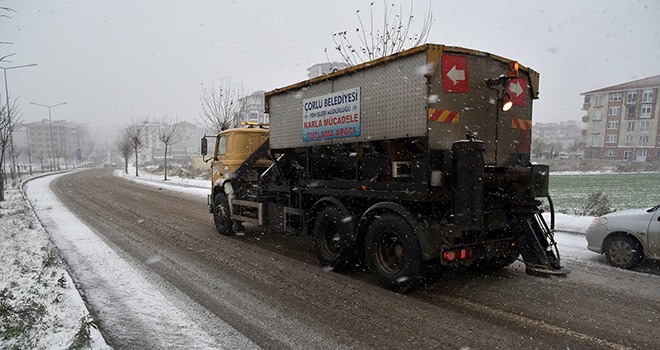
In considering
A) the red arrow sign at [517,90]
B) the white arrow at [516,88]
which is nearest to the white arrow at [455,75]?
the red arrow sign at [517,90]

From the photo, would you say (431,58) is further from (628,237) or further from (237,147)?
(237,147)

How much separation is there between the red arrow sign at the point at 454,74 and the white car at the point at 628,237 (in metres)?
3.49

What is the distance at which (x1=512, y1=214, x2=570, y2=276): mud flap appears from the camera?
4.95 meters

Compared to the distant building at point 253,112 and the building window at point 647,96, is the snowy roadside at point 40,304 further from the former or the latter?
the building window at point 647,96

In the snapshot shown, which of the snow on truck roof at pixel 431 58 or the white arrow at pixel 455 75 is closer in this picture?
the snow on truck roof at pixel 431 58

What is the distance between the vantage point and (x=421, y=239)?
4535 mm

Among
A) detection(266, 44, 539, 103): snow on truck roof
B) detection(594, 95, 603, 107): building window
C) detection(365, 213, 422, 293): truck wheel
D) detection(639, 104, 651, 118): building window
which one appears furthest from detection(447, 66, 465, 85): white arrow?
detection(594, 95, 603, 107): building window

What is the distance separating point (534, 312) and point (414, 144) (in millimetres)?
2362

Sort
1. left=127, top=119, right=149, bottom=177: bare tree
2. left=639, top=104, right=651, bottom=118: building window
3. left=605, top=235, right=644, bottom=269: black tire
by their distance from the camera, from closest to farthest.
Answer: left=605, top=235, right=644, bottom=269: black tire, left=127, top=119, right=149, bottom=177: bare tree, left=639, top=104, right=651, bottom=118: building window

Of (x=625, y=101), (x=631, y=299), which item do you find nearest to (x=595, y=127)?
(x=625, y=101)

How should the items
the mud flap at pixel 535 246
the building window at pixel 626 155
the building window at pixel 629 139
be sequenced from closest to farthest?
1. the mud flap at pixel 535 246
2. the building window at pixel 626 155
3. the building window at pixel 629 139

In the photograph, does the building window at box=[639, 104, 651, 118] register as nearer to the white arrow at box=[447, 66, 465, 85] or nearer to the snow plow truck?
the snow plow truck

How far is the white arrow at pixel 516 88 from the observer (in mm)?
5404

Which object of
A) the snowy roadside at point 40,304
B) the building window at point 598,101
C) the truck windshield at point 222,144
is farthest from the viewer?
the building window at point 598,101
